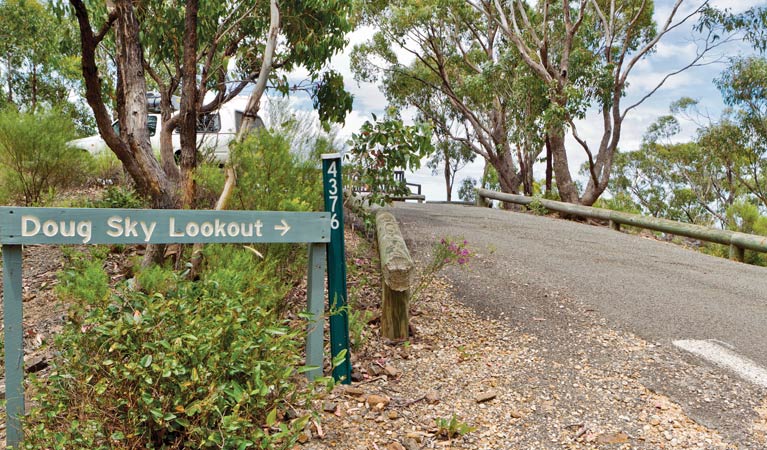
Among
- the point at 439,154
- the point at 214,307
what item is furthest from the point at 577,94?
the point at 439,154

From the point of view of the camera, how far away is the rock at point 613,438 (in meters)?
3.44

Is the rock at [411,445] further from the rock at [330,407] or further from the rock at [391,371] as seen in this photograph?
the rock at [391,371]

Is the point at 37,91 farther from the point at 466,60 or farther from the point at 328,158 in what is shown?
the point at 328,158

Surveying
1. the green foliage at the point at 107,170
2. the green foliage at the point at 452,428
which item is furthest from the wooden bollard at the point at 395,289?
the green foliage at the point at 107,170

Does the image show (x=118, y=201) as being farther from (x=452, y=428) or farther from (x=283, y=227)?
(x=452, y=428)

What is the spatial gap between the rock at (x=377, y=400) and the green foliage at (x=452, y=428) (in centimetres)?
38


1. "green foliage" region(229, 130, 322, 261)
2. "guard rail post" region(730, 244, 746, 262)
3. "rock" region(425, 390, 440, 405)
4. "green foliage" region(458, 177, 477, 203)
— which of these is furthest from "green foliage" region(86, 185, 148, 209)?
"green foliage" region(458, 177, 477, 203)

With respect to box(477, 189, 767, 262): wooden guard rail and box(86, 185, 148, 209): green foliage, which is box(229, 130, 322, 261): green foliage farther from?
box(477, 189, 767, 262): wooden guard rail

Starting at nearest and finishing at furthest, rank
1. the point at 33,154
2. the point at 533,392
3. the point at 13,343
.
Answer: the point at 13,343 → the point at 533,392 → the point at 33,154

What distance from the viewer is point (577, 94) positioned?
13992 millimetres

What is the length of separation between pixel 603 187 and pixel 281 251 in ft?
41.3

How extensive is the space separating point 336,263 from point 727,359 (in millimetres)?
3129

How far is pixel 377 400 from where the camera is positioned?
3.72 metres

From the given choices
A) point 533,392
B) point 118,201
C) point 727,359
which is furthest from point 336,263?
point 118,201
